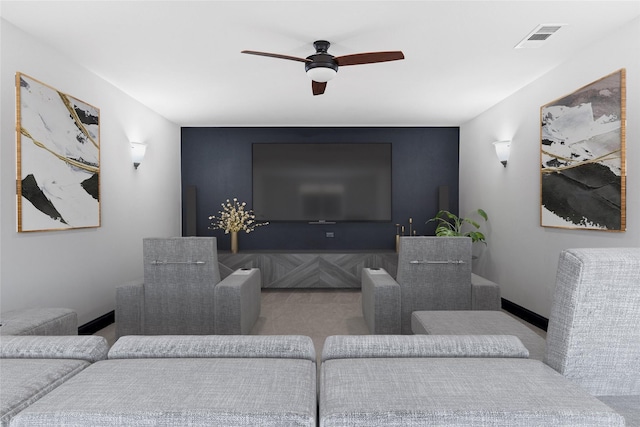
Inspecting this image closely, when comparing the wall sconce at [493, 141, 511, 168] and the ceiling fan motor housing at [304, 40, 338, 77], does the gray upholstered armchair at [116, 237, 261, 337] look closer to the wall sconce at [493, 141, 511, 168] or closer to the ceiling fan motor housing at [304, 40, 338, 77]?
the ceiling fan motor housing at [304, 40, 338, 77]

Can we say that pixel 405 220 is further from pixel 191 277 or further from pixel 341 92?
pixel 191 277

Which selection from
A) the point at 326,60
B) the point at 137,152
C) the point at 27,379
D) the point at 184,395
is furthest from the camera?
the point at 137,152

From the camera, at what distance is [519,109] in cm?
459

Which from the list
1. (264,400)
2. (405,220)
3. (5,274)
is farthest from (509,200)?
(5,274)

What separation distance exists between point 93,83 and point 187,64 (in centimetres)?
100

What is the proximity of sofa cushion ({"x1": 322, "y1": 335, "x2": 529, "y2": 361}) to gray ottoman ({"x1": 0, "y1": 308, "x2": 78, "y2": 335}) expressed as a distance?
1907 mm

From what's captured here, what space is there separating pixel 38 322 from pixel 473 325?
100.0 inches

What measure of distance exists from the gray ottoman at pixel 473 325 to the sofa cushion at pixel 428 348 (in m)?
0.68

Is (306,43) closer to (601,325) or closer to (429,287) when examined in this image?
(429,287)

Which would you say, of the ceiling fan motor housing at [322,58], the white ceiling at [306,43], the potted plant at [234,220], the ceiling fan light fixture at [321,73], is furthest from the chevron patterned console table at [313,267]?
the ceiling fan motor housing at [322,58]

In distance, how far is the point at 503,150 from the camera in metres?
4.85

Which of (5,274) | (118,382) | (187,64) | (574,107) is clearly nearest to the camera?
(118,382)

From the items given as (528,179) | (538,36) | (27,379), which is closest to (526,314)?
(528,179)

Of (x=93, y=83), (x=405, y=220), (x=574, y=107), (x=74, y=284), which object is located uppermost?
(x=93, y=83)
